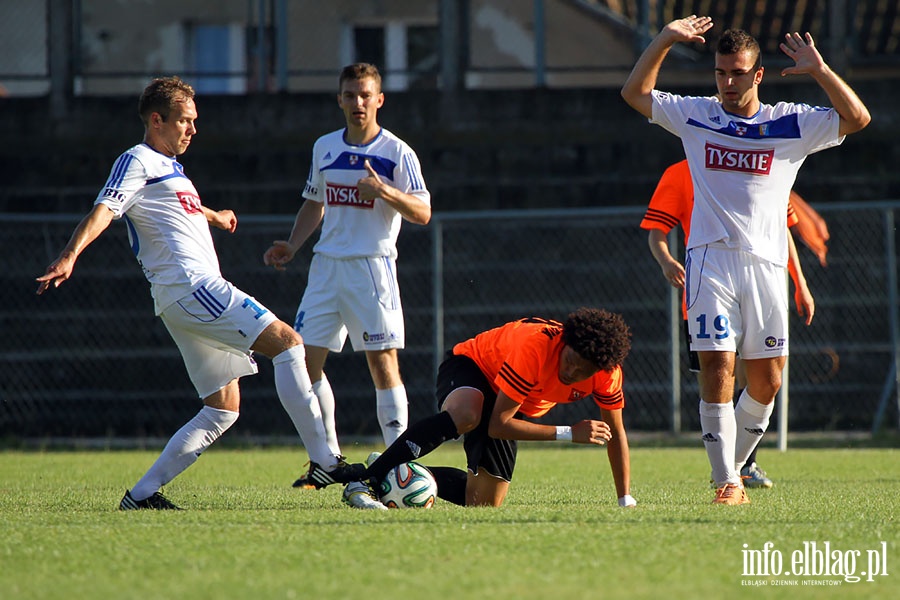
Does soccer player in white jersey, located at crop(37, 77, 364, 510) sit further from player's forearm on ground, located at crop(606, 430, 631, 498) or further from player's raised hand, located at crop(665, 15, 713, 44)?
player's raised hand, located at crop(665, 15, 713, 44)

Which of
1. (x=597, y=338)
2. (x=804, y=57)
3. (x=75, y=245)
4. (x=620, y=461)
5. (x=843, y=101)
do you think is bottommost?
(x=620, y=461)

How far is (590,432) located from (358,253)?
2.52 m

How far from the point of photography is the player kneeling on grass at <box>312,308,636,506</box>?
5.58 m

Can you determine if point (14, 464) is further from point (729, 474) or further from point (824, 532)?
point (824, 532)

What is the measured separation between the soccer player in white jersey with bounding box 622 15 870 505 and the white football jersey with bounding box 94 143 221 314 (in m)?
2.36

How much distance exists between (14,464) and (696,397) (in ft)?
21.4

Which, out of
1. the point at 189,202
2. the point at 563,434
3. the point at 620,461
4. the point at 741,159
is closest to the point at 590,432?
the point at 563,434

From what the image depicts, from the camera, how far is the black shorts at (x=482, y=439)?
6.23 meters

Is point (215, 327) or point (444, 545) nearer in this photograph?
point (444, 545)

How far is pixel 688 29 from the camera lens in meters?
6.05

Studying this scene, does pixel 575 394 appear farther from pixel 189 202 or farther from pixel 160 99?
pixel 160 99

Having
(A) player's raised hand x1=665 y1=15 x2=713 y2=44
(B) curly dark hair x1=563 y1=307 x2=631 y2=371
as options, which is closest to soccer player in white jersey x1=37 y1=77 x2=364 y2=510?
(B) curly dark hair x1=563 y1=307 x2=631 y2=371

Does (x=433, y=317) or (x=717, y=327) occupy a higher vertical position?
(x=717, y=327)

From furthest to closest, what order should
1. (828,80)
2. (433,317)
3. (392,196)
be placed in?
(433,317)
(392,196)
(828,80)
